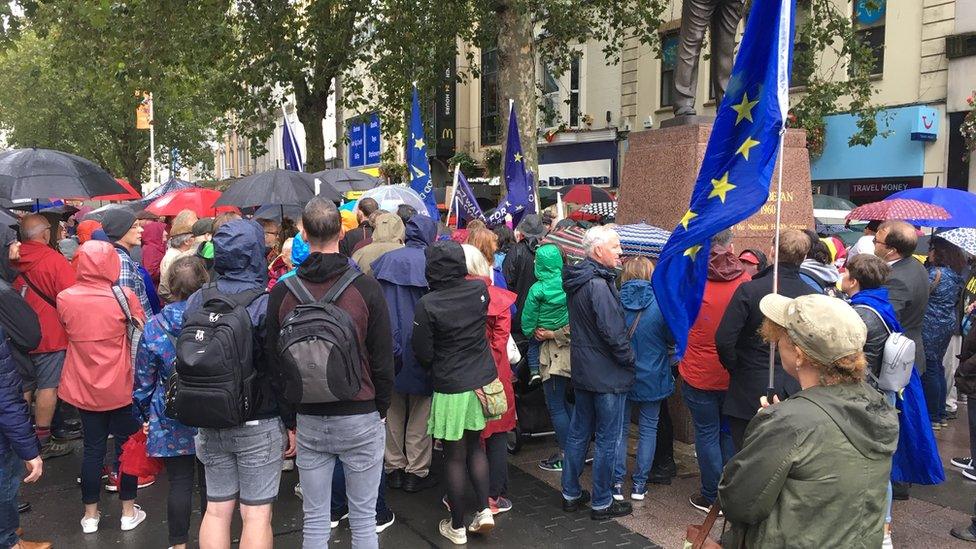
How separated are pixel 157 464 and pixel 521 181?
643cm

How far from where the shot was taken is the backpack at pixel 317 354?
354 cm

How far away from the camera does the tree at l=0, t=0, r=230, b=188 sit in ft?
50.3

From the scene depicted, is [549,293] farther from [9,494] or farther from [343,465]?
[9,494]

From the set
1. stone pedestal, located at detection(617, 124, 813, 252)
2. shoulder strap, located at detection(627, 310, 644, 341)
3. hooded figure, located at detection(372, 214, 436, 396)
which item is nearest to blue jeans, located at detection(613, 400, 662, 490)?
shoulder strap, located at detection(627, 310, 644, 341)

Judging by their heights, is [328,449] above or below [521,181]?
below

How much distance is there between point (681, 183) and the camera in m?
7.24

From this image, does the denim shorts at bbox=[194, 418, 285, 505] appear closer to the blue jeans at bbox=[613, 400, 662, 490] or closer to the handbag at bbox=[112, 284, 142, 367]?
the handbag at bbox=[112, 284, 142, 367]

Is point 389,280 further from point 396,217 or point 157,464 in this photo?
point 157,464

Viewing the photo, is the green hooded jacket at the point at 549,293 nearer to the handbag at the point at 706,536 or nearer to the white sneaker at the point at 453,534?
the white sneaker at the point at 453,534

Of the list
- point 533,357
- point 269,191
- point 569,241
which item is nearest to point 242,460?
point 533,357

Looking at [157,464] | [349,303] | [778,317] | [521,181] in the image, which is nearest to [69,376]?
[157,464]

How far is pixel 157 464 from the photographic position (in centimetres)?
459

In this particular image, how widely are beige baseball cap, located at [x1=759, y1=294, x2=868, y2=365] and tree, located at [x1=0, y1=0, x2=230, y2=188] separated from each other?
12.8 meters

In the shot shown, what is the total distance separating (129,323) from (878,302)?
4622mm
